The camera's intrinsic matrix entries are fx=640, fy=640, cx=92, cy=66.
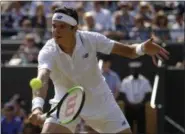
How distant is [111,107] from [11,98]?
6.30 meters

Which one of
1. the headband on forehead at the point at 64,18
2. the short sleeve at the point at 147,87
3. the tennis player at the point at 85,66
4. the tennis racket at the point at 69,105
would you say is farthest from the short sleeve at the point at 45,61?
the short sleeve at the point at 147,87

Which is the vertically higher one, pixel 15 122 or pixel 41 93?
pixel 41 93

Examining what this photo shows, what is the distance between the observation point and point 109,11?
14.0 m

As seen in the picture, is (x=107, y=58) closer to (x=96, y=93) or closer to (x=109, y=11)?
(x=109, y=11)

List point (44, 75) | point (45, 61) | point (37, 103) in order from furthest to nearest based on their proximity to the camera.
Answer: point (45, 61)
point (44, 75)
point (37, 103)

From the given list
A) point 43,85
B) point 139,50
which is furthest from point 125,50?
point 43,85

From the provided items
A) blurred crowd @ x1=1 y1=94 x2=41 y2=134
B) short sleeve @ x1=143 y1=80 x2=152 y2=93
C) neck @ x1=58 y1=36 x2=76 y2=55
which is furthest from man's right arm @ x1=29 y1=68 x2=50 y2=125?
short sleeve @ x1=143 y1=80 x2=152 y2=93

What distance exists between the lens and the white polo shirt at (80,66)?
657cm

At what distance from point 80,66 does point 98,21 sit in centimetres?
704

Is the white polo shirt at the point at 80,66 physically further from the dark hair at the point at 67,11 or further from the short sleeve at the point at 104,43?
the dark hair at the point at 67,11

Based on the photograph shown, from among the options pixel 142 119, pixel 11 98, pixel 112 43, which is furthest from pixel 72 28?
pixel 11 98

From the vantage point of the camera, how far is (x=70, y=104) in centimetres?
561

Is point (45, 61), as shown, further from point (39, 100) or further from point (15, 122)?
point (15, 122)

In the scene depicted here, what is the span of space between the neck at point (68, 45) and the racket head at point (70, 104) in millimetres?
1000
